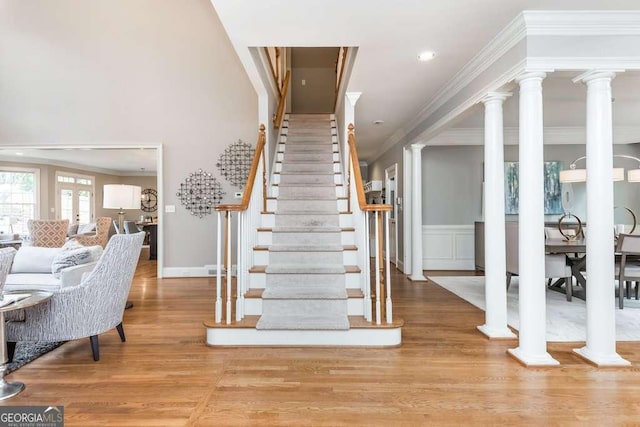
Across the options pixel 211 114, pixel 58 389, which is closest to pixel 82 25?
pixel 211 114

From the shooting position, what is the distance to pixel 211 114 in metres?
5.89

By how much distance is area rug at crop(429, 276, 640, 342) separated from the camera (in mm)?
3124

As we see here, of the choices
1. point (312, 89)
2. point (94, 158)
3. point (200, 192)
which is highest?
point (312, 89)

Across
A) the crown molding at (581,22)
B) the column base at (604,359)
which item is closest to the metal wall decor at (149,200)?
the crown molding at (581,22)

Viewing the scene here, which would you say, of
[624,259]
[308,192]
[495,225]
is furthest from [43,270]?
[624,259]

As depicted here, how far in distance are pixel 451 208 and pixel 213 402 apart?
562cm

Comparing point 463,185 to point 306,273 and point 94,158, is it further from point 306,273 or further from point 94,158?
point 94,158

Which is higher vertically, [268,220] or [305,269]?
[268,220]

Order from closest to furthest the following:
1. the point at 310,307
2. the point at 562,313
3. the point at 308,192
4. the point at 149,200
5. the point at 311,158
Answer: the point at 310,307 < the point at 562,313 < the point at 308,192 < the point at 311,158 < the point at 149,200

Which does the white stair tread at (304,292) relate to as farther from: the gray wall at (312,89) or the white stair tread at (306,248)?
the gray wall at (312,89)

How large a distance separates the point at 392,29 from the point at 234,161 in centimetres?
379

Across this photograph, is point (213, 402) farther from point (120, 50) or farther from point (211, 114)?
point (120, 50)

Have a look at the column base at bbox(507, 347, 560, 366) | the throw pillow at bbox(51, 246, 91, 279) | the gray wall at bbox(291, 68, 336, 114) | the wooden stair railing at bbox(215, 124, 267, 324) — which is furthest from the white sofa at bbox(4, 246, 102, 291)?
the gray wall at bbox(291, 68, 336, 114)

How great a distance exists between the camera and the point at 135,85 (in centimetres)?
581
